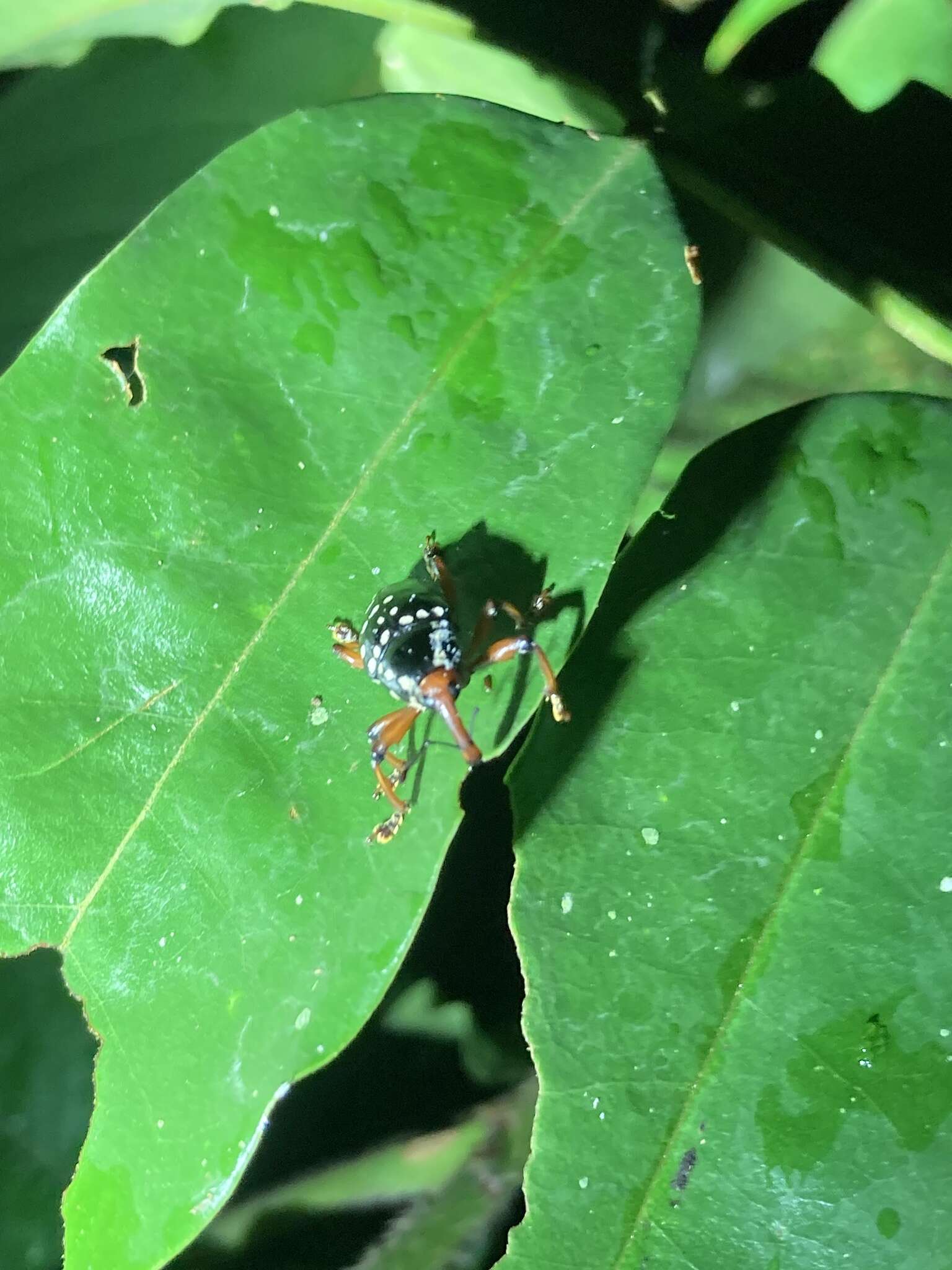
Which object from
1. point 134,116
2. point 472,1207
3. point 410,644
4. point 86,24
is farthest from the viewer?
Result: point 472,1207

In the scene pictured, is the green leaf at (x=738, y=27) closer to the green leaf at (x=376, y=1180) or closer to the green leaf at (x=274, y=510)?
the green leaf at (x=274, y=510)

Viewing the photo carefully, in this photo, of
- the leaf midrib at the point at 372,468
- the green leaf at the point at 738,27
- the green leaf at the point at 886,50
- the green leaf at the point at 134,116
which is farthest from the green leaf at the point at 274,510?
the green leaf at the point at 134,116

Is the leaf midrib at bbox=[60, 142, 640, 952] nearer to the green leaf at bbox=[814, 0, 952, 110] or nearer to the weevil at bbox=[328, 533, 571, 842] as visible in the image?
the weevil at bbox=[328, 533, 571, 842]

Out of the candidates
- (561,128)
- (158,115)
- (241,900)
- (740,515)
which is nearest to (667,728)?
(740,515)

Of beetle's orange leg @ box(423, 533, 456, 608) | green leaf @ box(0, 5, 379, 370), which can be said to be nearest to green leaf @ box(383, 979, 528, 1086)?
beetle's orange leg @ box(423, 533, 456, 608)

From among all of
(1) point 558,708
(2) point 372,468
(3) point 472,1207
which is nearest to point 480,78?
(2) point 372,468

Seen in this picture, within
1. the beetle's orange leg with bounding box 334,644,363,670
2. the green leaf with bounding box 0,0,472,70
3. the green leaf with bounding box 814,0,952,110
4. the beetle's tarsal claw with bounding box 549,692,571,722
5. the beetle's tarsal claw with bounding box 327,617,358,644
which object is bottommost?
the beetle's tarsal claw with bounding box 549,692,571,722

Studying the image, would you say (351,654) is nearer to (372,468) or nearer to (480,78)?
(372,468)
